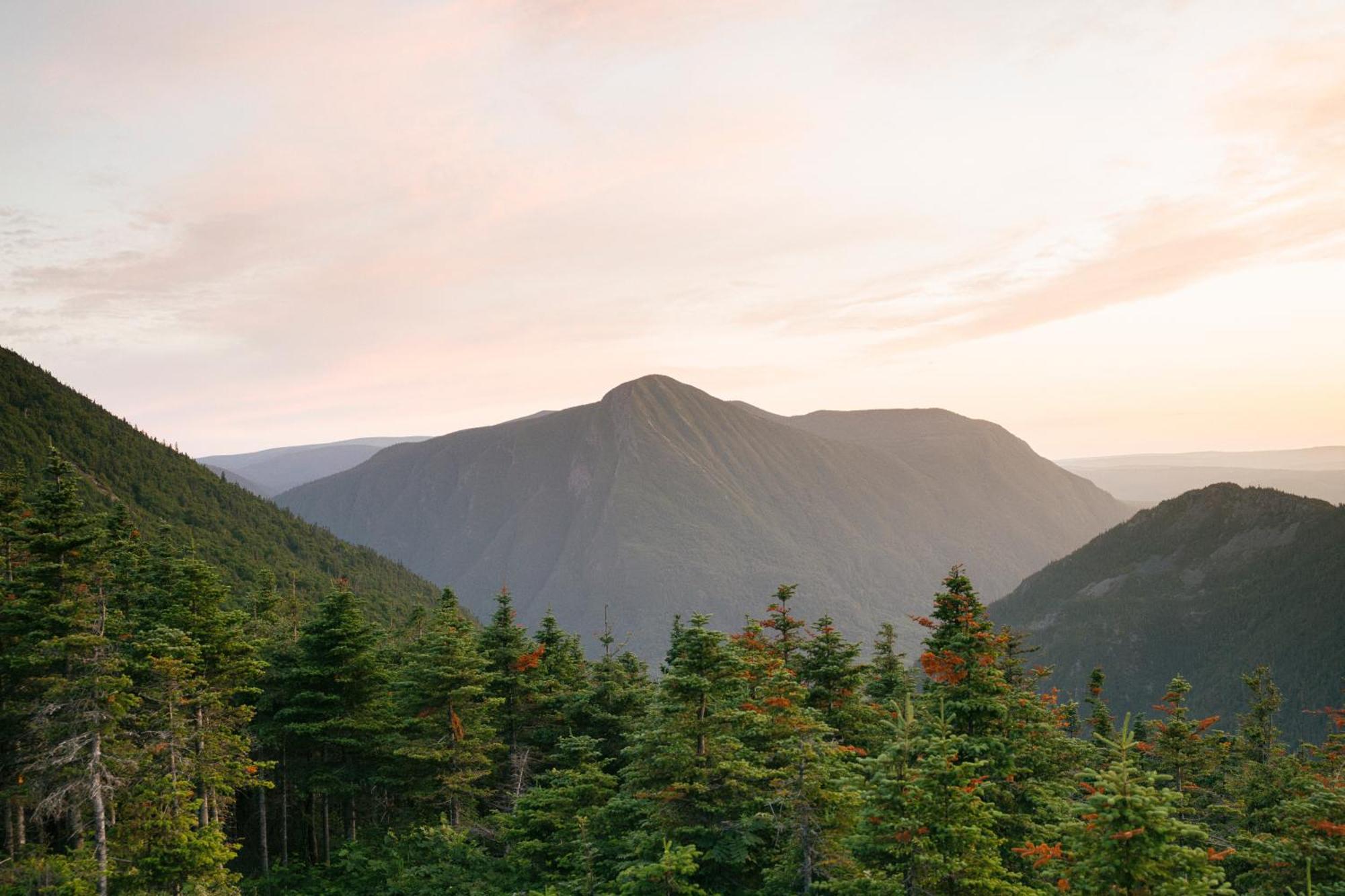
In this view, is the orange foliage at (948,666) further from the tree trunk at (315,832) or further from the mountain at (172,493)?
the mountain at (172,493)

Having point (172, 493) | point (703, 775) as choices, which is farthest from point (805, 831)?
point (172, 493)

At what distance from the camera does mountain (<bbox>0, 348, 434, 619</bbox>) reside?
120m

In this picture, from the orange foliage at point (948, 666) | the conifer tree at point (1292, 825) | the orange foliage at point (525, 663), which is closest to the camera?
the conifer tree at point (1292, 825)

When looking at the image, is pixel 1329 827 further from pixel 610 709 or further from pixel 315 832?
pixel 315 832

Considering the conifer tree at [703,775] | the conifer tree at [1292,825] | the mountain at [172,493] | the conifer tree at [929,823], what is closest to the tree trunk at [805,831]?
the conifer tree at [703,775]

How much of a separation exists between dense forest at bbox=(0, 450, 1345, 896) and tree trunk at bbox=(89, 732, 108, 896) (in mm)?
72

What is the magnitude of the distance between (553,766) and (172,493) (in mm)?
144543

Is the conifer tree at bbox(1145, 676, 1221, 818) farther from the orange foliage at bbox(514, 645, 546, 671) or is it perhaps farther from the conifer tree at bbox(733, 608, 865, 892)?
the orange foliage at bbox(514, 645, 546, 671)

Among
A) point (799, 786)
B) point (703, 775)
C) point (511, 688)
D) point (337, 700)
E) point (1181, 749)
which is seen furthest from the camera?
point (1181, 749)

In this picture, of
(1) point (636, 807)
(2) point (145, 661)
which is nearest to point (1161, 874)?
(1) point (636, 807)

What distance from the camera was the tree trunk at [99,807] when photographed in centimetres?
1933

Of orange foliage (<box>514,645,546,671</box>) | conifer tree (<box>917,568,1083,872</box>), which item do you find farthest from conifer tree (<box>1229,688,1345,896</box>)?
orange foliage (<box>514,645,546,671</box>)

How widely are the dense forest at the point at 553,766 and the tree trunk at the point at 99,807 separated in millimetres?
72

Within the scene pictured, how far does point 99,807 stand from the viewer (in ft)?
63.6
